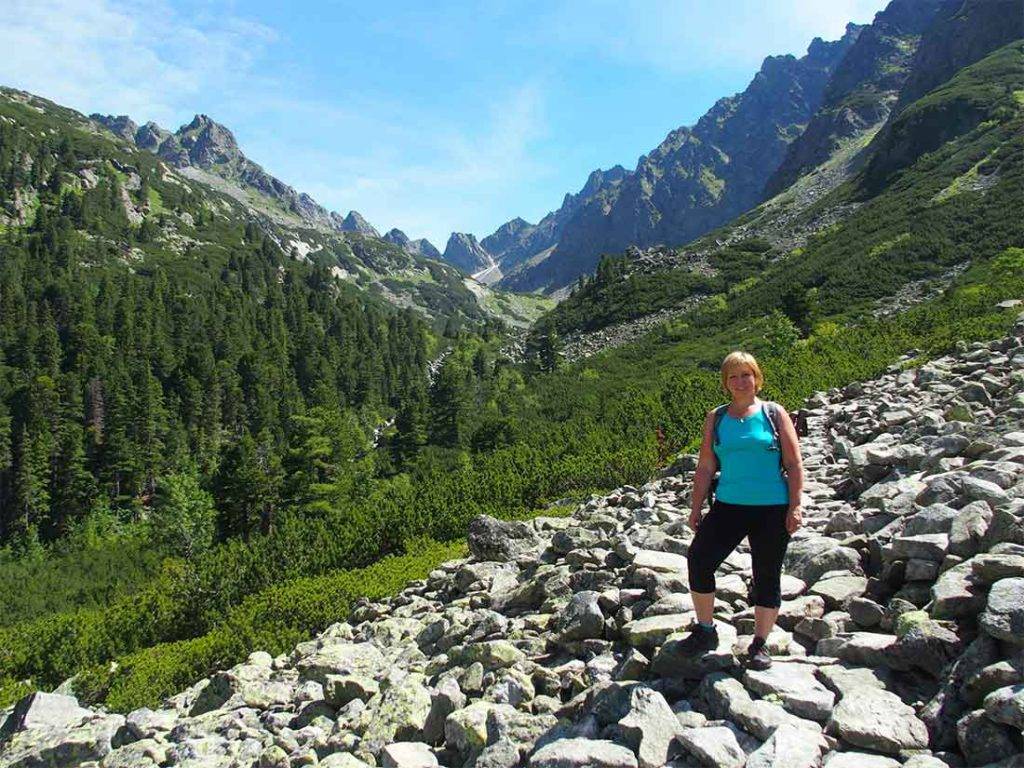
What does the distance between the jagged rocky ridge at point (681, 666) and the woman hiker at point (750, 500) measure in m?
0.36

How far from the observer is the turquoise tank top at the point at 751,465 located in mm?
4988

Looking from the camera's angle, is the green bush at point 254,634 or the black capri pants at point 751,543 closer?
the black capri pants at point 751,543

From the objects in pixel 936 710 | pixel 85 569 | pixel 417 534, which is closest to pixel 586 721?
pixel 936 710

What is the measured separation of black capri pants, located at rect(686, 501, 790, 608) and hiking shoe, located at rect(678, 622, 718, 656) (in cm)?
34

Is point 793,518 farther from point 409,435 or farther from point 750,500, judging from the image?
point 409,435

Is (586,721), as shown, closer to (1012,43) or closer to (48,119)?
(1012,43)

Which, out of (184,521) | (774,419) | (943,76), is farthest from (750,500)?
(943,76)

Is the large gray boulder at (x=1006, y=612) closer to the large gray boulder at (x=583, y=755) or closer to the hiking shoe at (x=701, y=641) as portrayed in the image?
the hiking shoe at (x=701, y=641)

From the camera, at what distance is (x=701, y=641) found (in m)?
5.15

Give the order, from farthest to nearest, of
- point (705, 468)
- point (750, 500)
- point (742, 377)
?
point (705, 468) → point (742, 377) → point (750, 500)

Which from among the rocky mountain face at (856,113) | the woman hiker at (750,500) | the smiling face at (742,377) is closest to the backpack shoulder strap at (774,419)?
the woman hiker at (750,500)

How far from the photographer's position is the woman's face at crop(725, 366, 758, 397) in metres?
5.08

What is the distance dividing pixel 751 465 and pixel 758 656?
1498 mm

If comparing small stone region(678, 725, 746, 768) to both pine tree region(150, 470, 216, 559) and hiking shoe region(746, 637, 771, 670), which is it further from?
pine tree region(150, 470, 216, 559)
